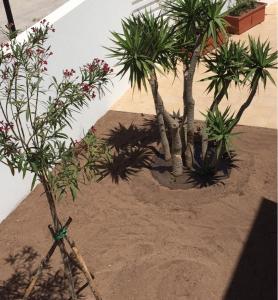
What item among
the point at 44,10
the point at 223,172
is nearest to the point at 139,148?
the point at 223,172

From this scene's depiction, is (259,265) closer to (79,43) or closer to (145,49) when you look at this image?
(145,49)

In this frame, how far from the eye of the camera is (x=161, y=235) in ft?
24.9

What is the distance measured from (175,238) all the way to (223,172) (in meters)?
1.80

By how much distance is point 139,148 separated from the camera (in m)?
9.64

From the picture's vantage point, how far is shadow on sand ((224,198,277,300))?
6531 mm

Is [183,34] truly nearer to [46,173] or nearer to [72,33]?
[72,33]

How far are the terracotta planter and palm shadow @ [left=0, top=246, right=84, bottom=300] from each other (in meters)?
9.10

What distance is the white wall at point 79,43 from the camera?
8359 mm

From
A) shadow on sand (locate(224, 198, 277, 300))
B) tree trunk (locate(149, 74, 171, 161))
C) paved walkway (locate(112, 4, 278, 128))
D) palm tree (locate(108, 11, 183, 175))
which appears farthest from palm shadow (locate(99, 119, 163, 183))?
shadow on sand (locate(224, 198, 277, 300))

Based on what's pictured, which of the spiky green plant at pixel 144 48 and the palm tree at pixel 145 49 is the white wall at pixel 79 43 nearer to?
the palm tree at pixel 145 49

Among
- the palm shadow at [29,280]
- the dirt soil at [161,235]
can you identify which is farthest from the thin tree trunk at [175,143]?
the palm shadow at [29,280]

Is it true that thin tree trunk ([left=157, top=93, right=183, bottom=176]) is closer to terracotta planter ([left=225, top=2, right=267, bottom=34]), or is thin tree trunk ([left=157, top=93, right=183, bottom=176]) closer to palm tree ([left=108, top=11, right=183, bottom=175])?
palm tree ([left=108, top=11, right=183, bottom=175])

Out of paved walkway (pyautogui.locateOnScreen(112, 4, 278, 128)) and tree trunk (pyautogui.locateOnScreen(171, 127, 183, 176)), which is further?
paved walkway (pyautogui.locateOnScreen(112, 4, 278, 128))

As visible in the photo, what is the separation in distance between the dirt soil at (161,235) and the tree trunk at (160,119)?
411 millimetres
